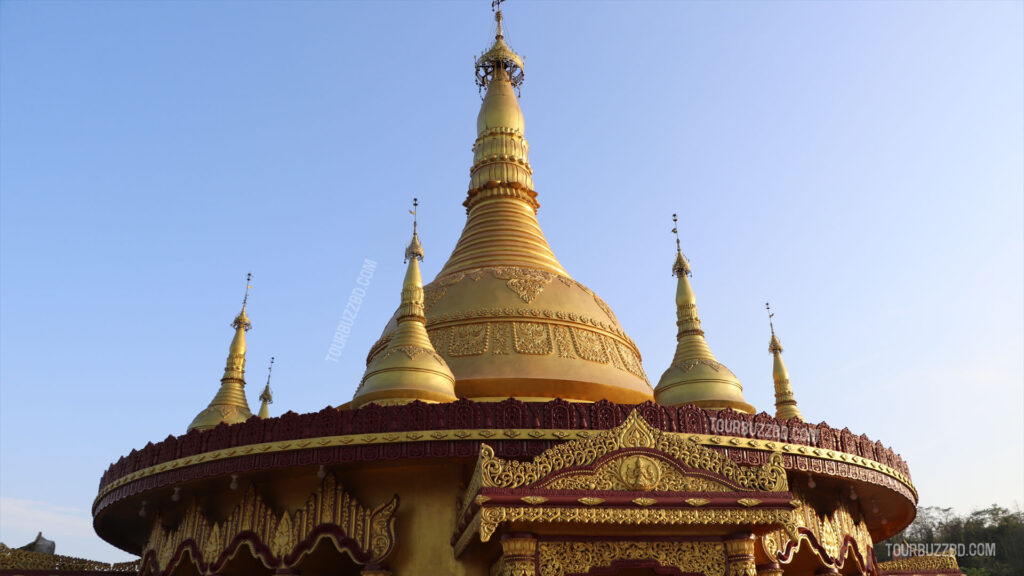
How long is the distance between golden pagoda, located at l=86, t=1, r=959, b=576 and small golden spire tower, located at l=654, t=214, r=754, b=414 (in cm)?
4

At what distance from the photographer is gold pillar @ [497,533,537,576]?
9164 mm

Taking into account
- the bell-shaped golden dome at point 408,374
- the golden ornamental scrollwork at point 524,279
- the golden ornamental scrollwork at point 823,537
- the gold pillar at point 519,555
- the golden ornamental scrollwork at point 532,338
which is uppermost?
the golden ornamental scrollwork at point 524,279

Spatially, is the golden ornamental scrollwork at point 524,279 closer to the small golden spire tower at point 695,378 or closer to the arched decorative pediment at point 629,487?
the small golden spire tower at point 695,378

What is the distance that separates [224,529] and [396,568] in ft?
10.5

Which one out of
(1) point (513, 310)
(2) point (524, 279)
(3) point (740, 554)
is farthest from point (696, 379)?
(3) point (740, 554)

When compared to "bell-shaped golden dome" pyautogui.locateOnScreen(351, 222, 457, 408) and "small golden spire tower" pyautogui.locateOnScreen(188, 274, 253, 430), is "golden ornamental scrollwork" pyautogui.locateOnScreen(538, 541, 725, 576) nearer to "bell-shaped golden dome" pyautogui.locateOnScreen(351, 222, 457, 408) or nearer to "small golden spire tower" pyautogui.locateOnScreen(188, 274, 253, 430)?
"bell-shaped golden dome" pyautogui.locateOnScreen(351, 222, 457, 408)

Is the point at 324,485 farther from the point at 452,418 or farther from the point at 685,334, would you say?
the point at 685,334

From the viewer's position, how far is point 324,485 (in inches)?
488

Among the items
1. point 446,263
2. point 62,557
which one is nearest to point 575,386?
point 446,263

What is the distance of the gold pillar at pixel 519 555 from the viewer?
30.1 ft

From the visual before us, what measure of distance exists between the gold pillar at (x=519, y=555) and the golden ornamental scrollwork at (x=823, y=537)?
418 centimetres

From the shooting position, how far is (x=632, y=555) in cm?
952

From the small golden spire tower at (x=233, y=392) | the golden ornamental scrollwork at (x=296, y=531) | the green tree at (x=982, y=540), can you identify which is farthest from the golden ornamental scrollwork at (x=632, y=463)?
the green tree at (x=982, y=540)

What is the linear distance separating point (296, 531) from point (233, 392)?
10689mm
